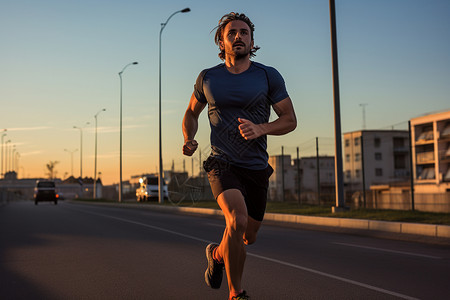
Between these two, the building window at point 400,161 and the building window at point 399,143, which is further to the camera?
the building window at point 400,161

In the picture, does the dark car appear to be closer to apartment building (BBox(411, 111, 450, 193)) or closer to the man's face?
apartment building (BBox(411, 111, 450, 193))

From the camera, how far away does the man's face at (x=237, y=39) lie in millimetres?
4262

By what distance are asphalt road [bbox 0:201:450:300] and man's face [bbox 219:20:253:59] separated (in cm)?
258

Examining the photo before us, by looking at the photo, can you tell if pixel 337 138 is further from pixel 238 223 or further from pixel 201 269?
pixel 238 223

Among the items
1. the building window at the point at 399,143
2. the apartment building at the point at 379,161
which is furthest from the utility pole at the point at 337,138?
the building window at the point at 399,143

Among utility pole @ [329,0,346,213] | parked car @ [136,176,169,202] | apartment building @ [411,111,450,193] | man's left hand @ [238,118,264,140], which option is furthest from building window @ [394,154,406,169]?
man's left hand @ [238,118,264,140]

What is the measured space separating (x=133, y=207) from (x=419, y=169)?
4216 centimetres

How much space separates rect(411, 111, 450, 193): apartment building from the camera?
208 feet

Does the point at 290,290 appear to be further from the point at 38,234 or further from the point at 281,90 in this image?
the point at 38,234

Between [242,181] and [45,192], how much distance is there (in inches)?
1937

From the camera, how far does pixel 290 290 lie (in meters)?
5.97

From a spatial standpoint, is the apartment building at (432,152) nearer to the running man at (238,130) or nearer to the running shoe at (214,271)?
the running shoe at (214,271)

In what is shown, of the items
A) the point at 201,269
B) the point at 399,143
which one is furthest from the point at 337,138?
the point at 399,143

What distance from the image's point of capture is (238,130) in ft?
13.5
